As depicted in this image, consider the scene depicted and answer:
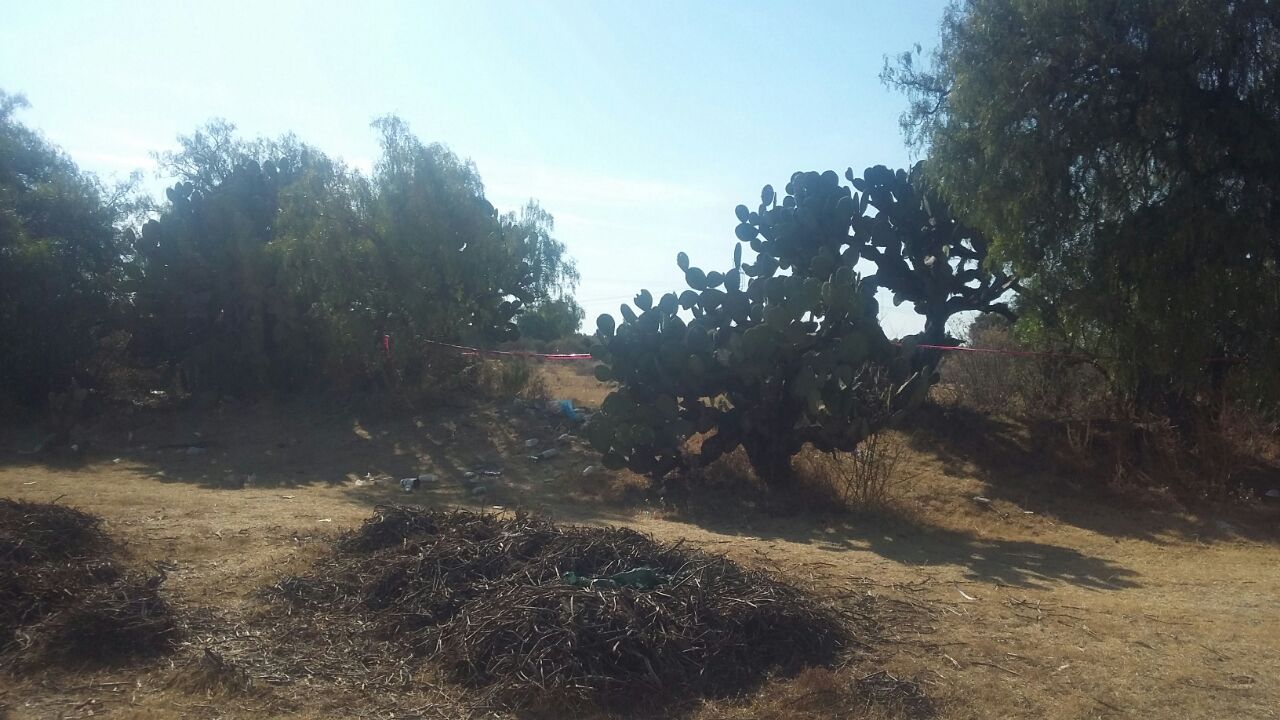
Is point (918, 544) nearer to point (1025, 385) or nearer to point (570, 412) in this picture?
point (1025, 385)

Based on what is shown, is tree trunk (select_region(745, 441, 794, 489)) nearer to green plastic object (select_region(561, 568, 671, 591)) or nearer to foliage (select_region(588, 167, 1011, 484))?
foliage (select_region(588, 167, 1011, 484))

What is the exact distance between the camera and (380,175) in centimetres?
1566

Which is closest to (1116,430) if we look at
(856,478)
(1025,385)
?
(1025,385)

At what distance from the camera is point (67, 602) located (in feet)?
18.6

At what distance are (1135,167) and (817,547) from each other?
21.4ft

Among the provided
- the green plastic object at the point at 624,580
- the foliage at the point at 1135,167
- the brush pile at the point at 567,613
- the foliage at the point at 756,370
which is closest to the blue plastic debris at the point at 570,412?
the foliage at the point at 756,370

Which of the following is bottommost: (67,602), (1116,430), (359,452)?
(67,602)

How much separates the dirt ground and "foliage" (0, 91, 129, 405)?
2012 mm

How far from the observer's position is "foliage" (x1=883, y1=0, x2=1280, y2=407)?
416 inches

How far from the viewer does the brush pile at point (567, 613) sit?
16.2 ft

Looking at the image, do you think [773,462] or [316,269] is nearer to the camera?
[773,462]

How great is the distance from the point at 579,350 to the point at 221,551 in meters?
29.1

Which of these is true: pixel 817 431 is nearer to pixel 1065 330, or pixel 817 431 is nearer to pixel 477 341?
pixel 1065 330

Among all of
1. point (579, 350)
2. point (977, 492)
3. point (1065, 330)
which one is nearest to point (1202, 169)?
point (1065, 330)
